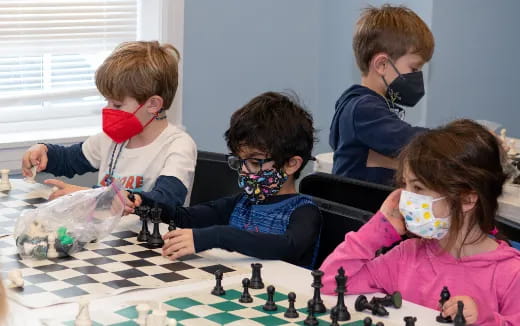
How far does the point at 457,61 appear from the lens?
4.61 metres

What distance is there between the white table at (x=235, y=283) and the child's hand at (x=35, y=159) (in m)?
1.08

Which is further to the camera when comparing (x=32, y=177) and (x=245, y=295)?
(x=32, y=177)

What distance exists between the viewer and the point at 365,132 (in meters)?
3.20

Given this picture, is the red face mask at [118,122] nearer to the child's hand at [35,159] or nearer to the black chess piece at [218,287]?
the child's hand at [35,159]

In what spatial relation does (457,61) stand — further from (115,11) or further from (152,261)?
(152,261)

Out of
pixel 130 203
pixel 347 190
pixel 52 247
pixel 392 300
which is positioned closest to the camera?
pixel 392 300

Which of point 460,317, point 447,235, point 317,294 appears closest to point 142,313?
point 317,294

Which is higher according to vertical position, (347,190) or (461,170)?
(461,170)

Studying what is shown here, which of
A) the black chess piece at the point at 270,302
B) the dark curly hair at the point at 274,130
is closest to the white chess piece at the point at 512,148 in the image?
the dark curly hair at the point at 274,130

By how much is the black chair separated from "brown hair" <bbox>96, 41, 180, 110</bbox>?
270 millimetres

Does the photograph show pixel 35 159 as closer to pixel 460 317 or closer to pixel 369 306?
pixel 369 306

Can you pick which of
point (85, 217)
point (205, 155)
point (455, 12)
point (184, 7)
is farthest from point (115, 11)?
point (85, 217)

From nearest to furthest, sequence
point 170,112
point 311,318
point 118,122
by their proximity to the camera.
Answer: point 311,318
point 118,122
point 170,112

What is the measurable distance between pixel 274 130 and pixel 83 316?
983 mm
